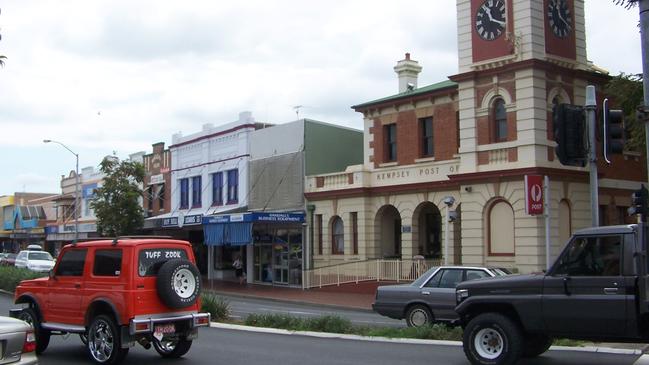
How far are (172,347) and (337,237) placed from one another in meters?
22.8

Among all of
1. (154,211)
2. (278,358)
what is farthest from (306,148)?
(278,358)

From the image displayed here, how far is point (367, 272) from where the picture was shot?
31812 millimetres

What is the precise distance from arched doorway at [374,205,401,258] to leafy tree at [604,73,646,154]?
1094cm

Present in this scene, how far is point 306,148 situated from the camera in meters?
35.8

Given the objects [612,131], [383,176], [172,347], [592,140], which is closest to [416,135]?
[383,176]

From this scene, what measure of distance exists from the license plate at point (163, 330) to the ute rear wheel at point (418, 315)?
6.87 metres

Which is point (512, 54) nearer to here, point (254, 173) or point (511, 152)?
point (511, 152)

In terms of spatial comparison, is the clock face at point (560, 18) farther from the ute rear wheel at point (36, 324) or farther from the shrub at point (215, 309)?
the ute rear wheel at point (36, 324)

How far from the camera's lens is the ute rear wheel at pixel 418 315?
16.6m

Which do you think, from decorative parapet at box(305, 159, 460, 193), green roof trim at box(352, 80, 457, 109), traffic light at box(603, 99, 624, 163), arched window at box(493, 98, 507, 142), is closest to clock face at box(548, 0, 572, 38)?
arched window at box(493, 98, 507, 142)

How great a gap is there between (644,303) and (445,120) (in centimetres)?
2200

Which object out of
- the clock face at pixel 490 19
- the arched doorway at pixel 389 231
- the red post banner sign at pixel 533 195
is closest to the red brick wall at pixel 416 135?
the arched doorway at pixel 389 231

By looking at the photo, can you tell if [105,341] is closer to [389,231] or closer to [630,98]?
[630,98]

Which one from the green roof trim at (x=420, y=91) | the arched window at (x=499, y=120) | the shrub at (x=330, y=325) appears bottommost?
the shrub at (x=330, y=325)
